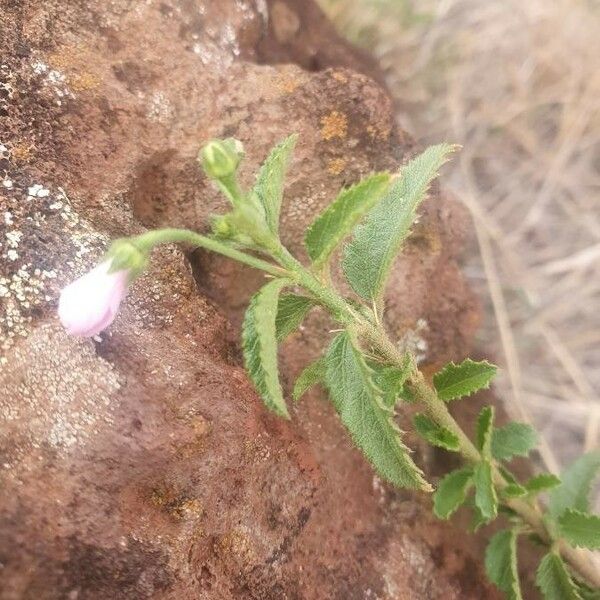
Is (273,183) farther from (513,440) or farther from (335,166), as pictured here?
(513,440)

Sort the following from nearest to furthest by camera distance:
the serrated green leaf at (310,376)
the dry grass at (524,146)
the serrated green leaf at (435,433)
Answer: the serrated green leaf at (310,376), the serrated green leaf at (435,433), the dry grass at (524,146)

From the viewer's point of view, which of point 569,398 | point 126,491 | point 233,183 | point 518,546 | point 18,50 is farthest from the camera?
point 569,398

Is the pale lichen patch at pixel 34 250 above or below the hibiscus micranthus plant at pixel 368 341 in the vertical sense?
below

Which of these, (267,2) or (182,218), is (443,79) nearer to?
(267,2)

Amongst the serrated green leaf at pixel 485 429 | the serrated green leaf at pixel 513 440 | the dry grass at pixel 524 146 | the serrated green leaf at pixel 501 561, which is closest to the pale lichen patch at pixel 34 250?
the serrated green leaf at pixel 485 429

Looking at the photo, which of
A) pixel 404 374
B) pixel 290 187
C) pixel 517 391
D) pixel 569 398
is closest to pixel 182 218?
pixel 290 187

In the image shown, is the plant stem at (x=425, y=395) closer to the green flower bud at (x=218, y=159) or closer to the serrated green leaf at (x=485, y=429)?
the serrated green leaf at (x=485, y=429)
